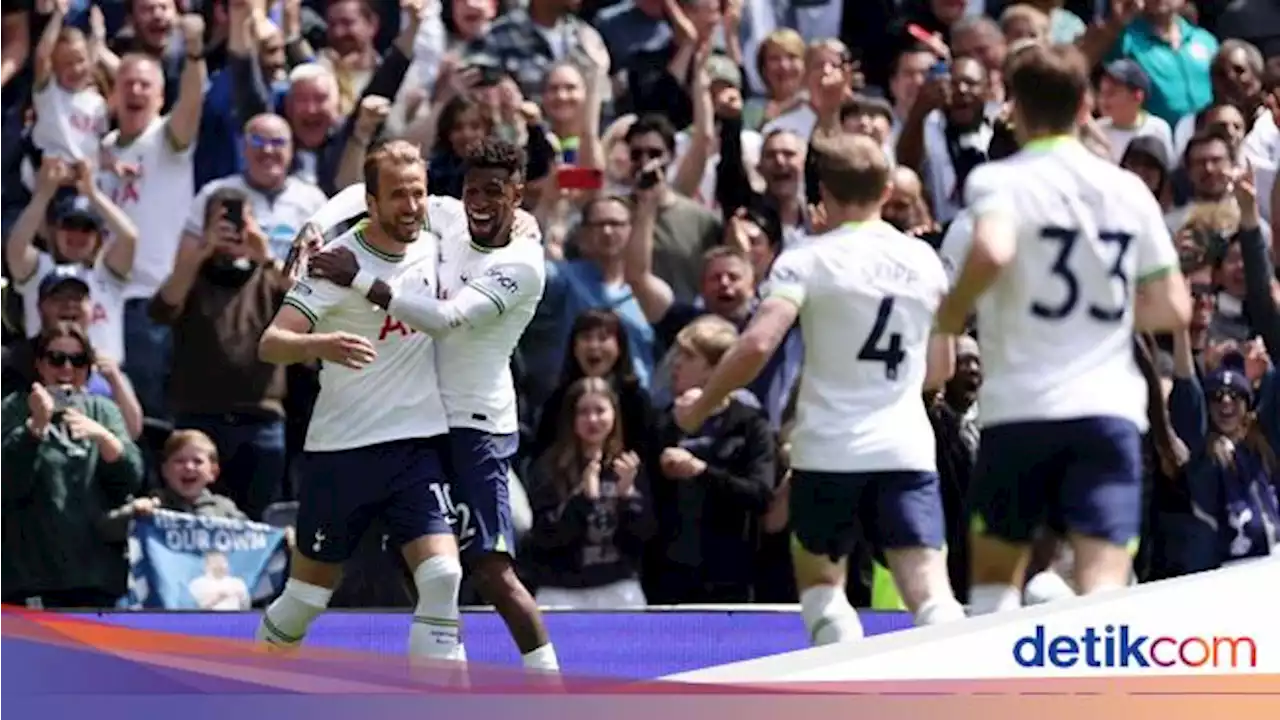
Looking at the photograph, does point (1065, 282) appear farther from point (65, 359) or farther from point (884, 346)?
point (65, 359)

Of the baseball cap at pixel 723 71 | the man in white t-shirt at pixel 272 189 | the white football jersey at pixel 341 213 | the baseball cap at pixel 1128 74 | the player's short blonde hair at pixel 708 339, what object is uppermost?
the white football jersey at pixel 341 213

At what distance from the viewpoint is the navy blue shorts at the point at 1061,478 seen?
10.6 m

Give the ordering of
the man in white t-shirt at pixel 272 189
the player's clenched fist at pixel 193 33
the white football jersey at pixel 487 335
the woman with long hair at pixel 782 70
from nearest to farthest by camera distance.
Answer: the white football jersey at pixel 487 335
the man in white t-shirt at pixel 272 189
the player's clenched fist at pixel 193 33
the woman with long hair at pixel 782 70

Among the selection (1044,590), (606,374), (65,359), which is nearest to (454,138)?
(606,374)

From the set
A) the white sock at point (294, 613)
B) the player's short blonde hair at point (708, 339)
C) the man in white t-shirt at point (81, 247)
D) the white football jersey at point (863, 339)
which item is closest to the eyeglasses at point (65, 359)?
the man in white t-shirt at point (81, 247)

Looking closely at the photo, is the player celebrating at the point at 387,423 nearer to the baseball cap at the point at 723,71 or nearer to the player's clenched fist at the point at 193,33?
the baseball cap at the point at 723,71

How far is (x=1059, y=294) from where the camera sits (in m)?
10.5

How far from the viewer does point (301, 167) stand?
53.8ft

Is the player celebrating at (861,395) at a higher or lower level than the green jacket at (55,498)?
higher

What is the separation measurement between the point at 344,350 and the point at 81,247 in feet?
15.6

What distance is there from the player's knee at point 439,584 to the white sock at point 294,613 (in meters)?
0.45

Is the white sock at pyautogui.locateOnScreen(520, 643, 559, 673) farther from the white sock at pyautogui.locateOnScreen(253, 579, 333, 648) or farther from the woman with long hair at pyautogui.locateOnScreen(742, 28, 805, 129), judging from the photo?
the woman with long hair at pyautogui.locateOnScreen(742, 28, 805, 129)

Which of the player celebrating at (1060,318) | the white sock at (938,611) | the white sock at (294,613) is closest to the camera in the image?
the player celebrating at (1060,318)

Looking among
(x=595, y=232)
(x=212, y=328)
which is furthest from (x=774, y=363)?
(x=212, y=328)
